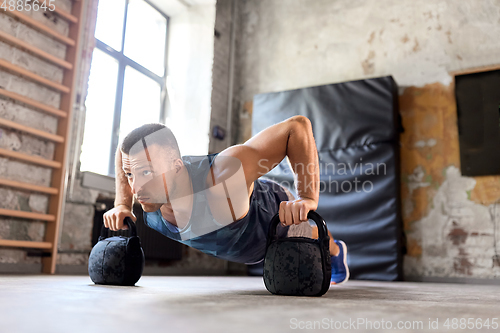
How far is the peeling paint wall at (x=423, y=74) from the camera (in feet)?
13.1

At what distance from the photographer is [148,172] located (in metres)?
1.64

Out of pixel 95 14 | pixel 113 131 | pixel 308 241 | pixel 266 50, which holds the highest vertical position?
pixel 266 50

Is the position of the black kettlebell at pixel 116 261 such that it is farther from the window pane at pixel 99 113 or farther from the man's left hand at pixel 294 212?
the window pane at pixel 99 113

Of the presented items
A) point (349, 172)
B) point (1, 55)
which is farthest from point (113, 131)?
point (349, 172)

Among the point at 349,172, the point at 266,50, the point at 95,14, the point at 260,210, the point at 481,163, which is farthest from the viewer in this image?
the point at 266,50

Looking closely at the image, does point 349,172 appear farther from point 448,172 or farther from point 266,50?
point 266,50

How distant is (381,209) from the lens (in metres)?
4.07

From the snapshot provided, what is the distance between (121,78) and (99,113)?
20.1 inches

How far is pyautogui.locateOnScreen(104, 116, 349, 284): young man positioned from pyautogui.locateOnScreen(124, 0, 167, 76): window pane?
9.83 feet

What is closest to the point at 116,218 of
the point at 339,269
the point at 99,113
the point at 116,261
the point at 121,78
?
the point at 116,261

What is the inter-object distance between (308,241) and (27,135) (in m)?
2.56

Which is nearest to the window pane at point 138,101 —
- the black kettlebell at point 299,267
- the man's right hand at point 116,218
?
the man's right hand at point 116,218

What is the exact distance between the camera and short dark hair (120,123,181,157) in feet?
5.41

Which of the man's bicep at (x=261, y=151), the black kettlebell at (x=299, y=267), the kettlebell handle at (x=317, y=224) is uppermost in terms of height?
the man's bicep at (x=261, y=151)
